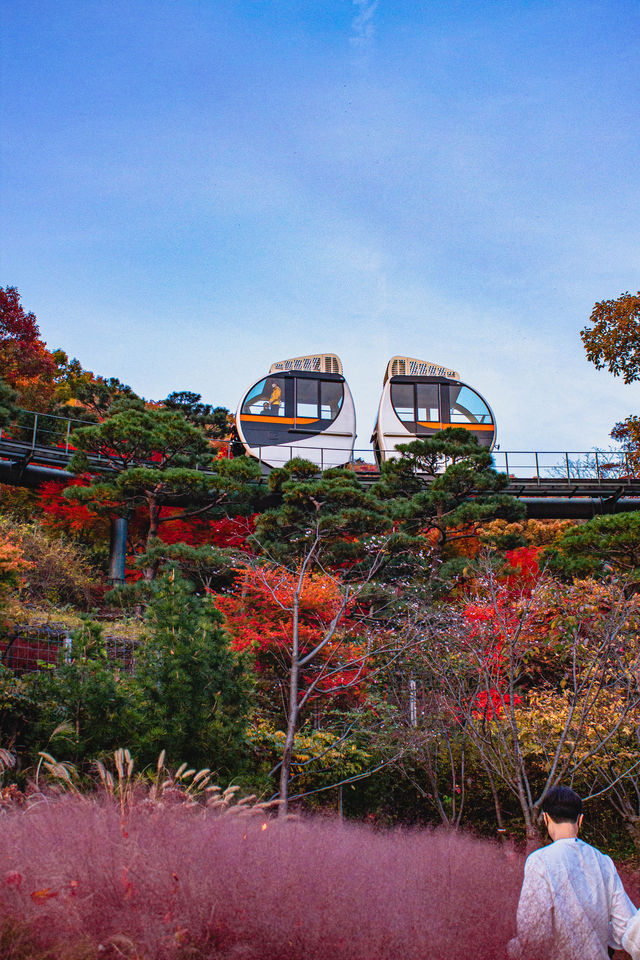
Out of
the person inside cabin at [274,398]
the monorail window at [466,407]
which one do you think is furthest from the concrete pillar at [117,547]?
the monorail window at [466,407]

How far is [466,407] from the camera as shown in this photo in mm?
23031

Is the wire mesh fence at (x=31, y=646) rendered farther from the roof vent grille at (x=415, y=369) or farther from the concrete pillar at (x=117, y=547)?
the roof vent grille at (x=415, y=369)

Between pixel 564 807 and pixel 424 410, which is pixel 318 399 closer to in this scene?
pixel 424 410

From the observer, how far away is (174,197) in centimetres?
1130

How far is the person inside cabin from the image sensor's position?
22109mm

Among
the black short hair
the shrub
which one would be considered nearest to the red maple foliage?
the shrub

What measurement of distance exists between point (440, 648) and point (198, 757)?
4.26 meters

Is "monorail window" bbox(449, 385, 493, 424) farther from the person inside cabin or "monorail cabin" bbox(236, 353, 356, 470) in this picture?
the person inside cabin

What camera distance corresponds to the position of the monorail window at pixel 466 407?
2294 cm

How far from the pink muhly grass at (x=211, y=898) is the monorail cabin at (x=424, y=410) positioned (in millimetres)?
19241

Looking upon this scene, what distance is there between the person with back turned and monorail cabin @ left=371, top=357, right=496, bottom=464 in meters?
20.0

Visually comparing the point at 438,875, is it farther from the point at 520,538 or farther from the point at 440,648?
the point at 520,538

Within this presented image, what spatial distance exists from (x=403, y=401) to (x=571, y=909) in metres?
20.7

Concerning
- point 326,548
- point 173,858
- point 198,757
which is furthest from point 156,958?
point 326,548
